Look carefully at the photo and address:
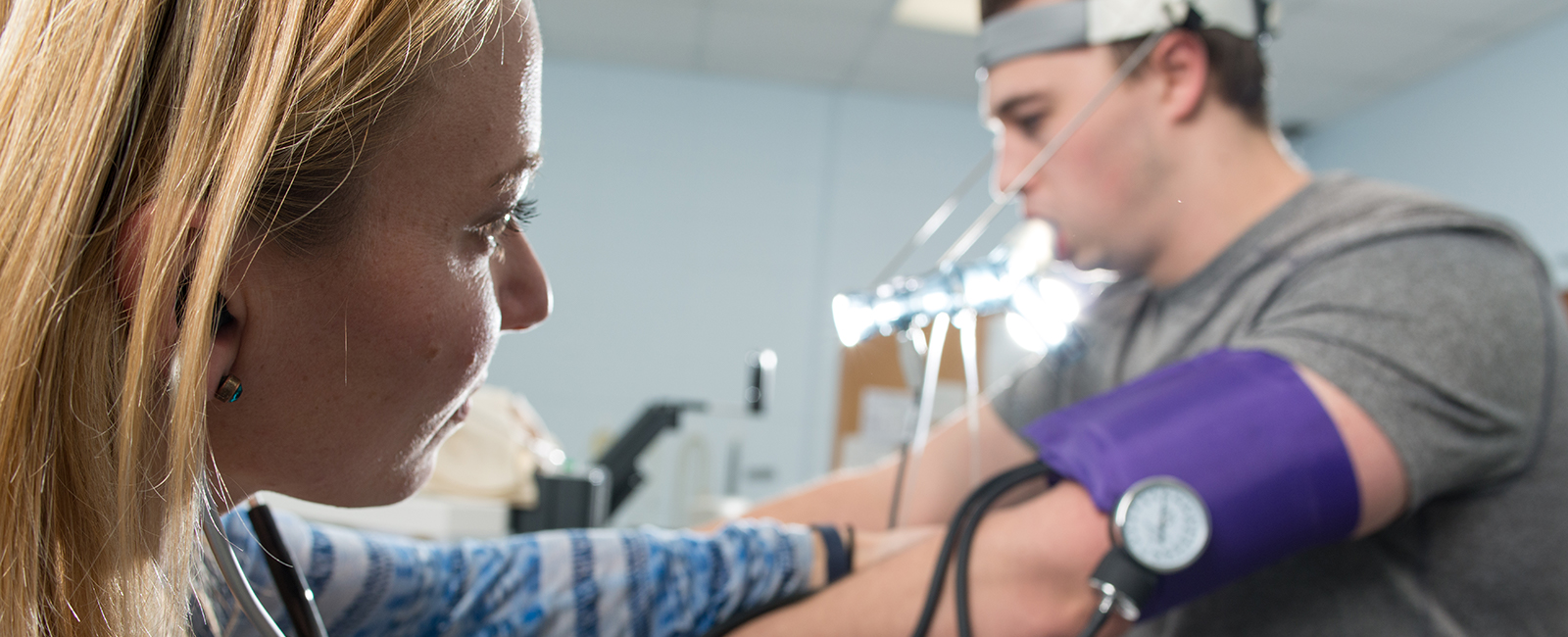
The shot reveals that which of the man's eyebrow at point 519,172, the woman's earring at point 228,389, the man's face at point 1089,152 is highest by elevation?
the man's face at point 1089,152

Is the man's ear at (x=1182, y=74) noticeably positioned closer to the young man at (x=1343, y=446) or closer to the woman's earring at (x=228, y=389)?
the young man at (x=1343, y=446)

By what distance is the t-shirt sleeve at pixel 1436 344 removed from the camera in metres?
0.60

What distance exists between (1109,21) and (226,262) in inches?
32.5

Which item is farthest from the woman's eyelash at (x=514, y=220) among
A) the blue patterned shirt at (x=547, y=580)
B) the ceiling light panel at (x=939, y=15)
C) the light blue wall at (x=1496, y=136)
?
the light blue wall at (x=1496, y=136)

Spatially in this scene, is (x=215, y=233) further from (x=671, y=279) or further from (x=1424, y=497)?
(x=671, y=279)

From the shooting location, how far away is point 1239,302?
798mm

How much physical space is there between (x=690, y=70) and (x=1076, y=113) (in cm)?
298

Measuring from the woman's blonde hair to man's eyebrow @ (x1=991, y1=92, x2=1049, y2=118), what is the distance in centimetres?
78

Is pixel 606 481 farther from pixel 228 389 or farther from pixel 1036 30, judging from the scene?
pixel 228 389

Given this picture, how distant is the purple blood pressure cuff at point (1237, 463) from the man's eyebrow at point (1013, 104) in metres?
0.46

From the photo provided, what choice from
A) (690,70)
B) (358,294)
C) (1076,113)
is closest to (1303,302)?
(1076,113)

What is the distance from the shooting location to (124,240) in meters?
0.31

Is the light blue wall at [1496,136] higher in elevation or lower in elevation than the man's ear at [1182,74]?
higher

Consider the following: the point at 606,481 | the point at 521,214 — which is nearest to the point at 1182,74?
the point at 521,214
